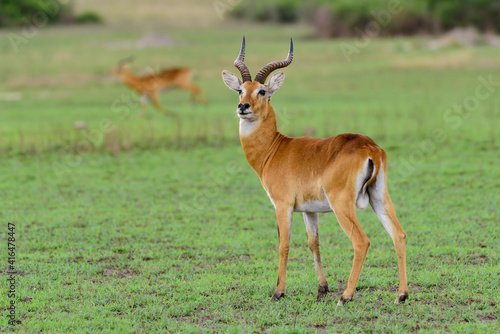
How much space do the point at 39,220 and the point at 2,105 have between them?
1344 cm

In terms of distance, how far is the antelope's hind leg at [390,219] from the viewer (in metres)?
5.98

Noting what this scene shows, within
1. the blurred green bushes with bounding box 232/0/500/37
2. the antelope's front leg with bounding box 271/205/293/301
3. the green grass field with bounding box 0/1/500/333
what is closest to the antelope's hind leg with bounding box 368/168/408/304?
the green grass field with bounding box 0/1/500/333

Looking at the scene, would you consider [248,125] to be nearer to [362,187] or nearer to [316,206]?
[316,206]

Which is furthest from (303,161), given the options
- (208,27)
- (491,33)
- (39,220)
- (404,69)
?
(208,27)

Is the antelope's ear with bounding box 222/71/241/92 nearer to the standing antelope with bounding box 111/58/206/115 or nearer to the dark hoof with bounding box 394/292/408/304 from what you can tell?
the dark hoof with bounding box 394/292/408/304

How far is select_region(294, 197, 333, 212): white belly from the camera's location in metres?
6.12

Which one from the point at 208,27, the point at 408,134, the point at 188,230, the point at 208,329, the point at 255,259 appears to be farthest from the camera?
the point at 208,27

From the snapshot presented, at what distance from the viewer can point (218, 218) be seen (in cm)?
959

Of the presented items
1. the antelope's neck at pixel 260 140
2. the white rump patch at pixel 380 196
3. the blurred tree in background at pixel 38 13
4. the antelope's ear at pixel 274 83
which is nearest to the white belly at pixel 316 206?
the white rump patch at pixel 380 196

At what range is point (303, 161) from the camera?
250 inches

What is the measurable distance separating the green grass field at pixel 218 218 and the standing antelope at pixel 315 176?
19.9 inches

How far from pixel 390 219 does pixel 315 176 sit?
2.51 ft

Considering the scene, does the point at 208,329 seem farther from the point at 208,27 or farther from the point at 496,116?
the point at 208,27

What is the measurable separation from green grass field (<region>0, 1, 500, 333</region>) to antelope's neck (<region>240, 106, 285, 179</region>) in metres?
1.24
